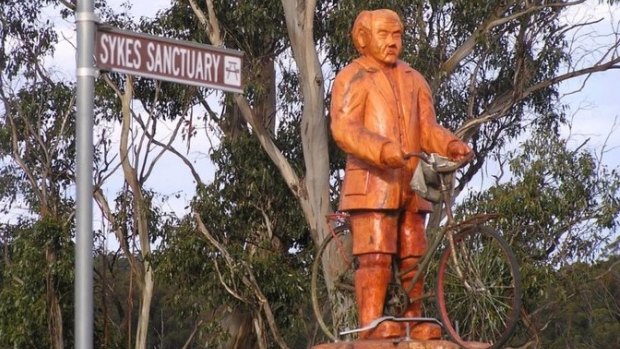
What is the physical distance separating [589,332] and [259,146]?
13.3 m

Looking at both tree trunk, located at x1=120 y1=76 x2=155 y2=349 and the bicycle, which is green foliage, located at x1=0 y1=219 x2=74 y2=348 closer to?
tree trunk, located at x1=120 y1=76 x2=155 y2=349

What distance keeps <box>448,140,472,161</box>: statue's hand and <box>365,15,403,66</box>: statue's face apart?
2.10 feet

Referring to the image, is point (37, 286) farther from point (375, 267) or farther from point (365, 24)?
point (375, 267)

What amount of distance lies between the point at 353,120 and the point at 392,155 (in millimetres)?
497

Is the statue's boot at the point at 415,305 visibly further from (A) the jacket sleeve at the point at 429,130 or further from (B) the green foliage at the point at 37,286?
(B) the green foliage at the point at 37,286

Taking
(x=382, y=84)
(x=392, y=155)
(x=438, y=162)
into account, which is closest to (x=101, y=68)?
(x=392, y=155)

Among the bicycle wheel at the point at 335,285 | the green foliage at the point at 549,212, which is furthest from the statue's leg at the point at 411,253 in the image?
the green foliage at the point at 549,212

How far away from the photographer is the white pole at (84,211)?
4.89 metres

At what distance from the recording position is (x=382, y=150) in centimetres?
735

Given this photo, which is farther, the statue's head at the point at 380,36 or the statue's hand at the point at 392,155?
the statue's head at the point at 380,36

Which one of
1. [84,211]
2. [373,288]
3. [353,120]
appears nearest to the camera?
[84,211]

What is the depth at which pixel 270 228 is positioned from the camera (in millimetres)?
18828

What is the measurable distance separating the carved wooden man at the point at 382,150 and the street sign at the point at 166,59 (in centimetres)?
205

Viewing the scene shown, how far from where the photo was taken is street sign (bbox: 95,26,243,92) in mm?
5176
